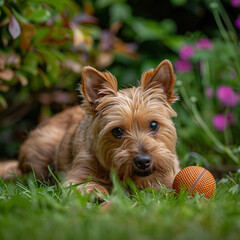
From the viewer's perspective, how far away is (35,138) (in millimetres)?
4504

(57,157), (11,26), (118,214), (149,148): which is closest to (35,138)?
(57,157)

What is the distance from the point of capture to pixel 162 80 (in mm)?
3420

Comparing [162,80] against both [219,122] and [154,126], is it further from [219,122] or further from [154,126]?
[219,122]

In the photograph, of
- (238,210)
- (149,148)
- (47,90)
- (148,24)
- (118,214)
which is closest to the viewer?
(118,214)

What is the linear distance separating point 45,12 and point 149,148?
175 cm

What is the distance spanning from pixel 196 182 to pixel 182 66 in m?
3.48

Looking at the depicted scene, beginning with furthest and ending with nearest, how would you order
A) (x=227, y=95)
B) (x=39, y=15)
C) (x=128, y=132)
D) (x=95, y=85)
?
(x=227, y=95), (x=39, y=15), (x=95, y=85), (x=128, y=132)

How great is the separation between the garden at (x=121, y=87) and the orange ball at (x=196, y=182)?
9 centimetres

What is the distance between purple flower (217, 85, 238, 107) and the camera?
17.2 ft

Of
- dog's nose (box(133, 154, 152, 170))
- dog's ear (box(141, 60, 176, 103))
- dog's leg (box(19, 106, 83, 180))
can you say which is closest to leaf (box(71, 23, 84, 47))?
dog's leg (box(19, 106, 83, 180))

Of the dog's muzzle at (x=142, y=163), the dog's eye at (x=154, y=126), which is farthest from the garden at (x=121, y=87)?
the dog's eye at (x=154, y=126)

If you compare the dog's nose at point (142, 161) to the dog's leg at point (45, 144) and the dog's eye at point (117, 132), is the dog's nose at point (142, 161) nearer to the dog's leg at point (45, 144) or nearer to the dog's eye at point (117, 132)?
the dog's eye at point (117, 132)

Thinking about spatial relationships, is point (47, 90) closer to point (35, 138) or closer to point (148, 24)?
point (35, 138)

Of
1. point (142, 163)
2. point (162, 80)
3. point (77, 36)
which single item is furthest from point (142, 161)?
point (77, 36)
